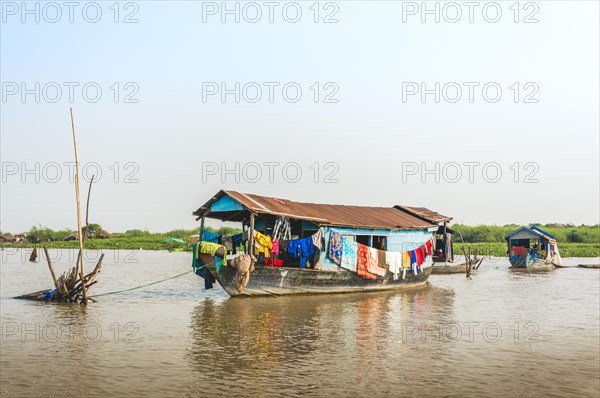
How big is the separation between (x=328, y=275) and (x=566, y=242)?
150 ft

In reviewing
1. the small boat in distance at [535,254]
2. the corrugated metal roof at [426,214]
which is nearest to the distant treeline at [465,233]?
the small boat in distance at [535,254]

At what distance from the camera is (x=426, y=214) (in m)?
25.2

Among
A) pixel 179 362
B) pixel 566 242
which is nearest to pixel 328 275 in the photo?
pixel 179 362

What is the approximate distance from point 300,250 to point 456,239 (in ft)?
148

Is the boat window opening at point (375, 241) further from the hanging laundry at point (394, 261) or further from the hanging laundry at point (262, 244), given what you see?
the hanging laundry at point (262, 244)

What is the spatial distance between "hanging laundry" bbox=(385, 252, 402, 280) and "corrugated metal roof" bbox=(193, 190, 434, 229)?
3.17 ft

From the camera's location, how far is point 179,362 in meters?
8.92

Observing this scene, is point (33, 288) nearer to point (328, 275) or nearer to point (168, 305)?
point (168, 305)

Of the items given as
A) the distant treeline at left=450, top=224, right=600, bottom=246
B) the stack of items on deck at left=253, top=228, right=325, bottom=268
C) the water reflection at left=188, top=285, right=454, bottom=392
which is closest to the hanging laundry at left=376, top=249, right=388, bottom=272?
the water reflection at left=188, top=285, right=454, bottom=392

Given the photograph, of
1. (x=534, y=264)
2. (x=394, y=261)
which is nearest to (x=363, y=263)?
(x=394, y=261)

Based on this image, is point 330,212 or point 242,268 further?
point 330,212

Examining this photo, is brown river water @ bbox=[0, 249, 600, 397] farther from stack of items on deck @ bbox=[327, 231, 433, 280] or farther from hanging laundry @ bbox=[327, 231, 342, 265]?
hanging laundry @ bbox=[327, 231, 342, 265]

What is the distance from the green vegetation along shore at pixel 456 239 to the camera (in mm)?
49844

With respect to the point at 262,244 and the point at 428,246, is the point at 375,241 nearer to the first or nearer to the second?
the point at 428,246
